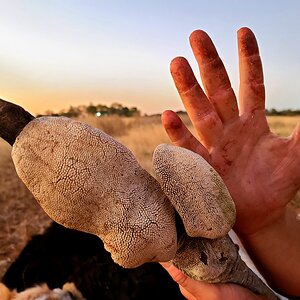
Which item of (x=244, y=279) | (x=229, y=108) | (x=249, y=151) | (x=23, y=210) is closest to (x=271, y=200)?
(x=249, y=151)

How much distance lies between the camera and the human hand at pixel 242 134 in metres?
1.24

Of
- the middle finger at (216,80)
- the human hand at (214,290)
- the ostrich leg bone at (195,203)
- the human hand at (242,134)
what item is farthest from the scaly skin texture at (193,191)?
the middle finger at (216,80)

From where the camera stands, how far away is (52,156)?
0.66 metres

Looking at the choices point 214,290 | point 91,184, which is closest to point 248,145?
point 214,290

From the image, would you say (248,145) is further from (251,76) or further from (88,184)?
(88,184)

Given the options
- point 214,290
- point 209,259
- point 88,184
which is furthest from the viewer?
point 214,290

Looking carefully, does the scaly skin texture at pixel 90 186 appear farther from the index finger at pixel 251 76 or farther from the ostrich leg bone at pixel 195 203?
the index finger at pixel 251 76

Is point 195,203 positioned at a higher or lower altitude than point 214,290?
higher

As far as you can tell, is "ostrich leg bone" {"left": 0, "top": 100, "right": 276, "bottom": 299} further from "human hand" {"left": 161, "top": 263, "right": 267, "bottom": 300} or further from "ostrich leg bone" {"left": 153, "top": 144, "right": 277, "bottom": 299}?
"human hand" {"left": 161, "top": 263, "right": 267, "bottom": 300}

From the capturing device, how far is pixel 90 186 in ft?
2.15

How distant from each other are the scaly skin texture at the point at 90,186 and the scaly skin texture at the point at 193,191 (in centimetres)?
4

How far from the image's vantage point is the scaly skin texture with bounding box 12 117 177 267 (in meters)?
0.65

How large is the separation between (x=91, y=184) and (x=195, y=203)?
140 mm

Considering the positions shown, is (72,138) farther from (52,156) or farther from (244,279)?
(244,279)
